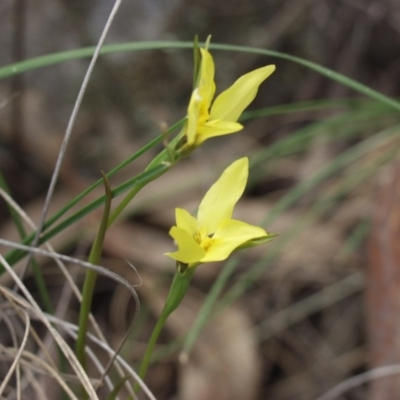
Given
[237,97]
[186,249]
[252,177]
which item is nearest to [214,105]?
[237,97]

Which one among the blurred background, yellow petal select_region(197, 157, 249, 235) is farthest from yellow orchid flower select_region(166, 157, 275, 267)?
the blurred background

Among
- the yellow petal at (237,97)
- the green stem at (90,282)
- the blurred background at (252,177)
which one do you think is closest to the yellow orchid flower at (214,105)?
the yellow petal at (237,97)

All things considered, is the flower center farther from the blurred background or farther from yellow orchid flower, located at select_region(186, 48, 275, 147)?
the blurred background

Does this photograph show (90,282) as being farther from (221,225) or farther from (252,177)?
(252,177)

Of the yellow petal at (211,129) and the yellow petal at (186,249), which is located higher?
the yellow petal at (211,129)

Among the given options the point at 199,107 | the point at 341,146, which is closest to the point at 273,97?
the point at 341,146

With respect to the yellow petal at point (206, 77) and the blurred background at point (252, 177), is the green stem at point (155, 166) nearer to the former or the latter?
the yellow petal at point (206, 77)

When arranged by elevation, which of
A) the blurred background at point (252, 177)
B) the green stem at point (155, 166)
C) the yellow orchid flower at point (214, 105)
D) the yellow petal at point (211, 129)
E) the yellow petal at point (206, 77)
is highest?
the yellow petal at point (206, 77)
